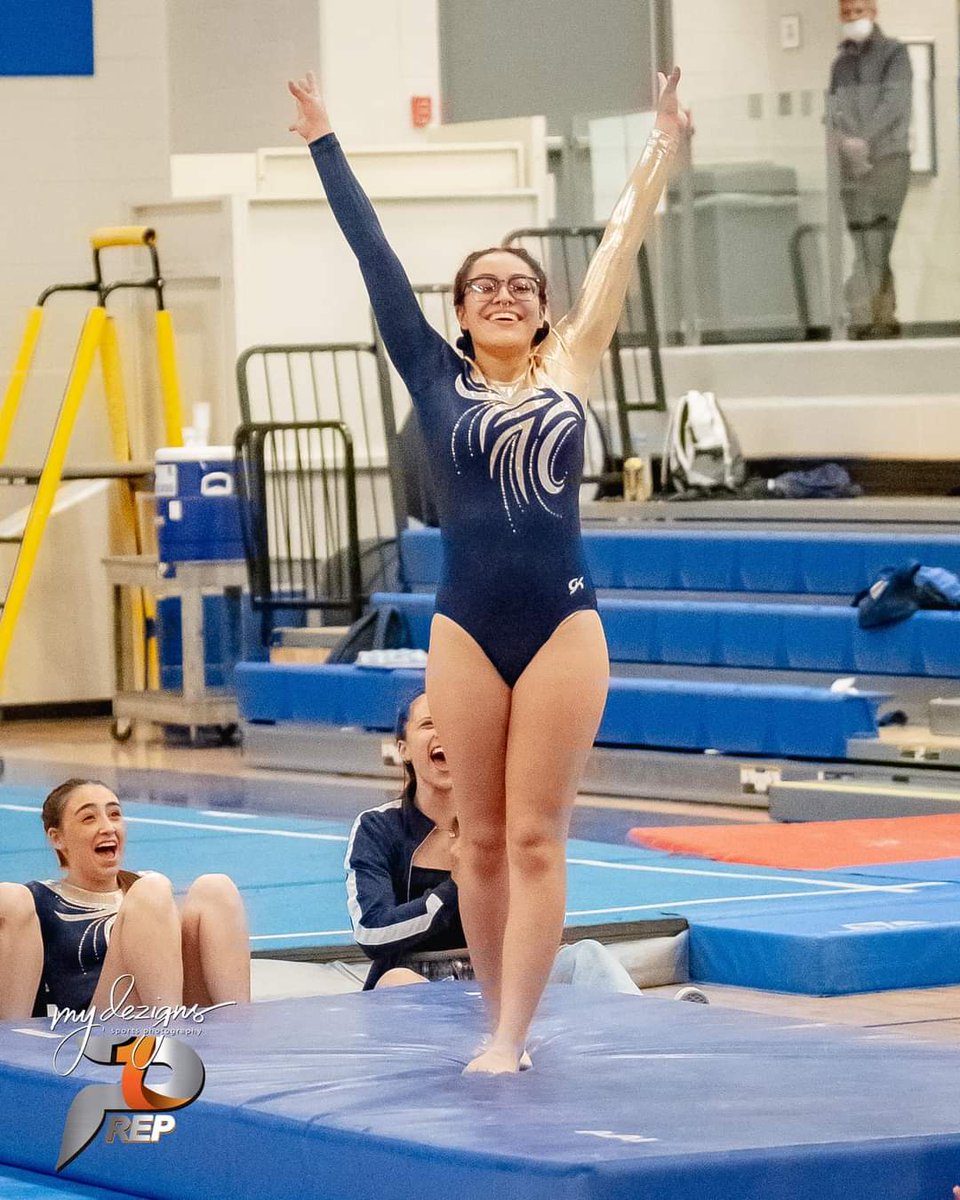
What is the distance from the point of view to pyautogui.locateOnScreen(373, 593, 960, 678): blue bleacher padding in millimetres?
8125

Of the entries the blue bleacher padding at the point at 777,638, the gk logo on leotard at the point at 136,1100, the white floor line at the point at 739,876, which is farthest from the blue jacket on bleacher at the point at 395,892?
the blue bleacher padding at the point at 777,638

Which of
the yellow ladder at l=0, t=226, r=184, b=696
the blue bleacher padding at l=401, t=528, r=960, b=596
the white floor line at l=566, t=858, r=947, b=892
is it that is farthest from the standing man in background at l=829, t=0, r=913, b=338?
the white floor line at l=566, t=858, r=947, b=892

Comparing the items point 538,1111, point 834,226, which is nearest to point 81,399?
point 834,226

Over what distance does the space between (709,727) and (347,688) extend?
1870 mm

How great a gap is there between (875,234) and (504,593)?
6956 millimetres

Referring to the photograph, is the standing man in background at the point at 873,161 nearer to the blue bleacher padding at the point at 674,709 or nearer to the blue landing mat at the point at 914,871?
the blue bleacher padding at the point at 674,709

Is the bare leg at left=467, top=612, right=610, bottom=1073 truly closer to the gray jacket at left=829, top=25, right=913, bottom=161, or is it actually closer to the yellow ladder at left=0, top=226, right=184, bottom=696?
the gray jacket at left=829, top=25, right=913, bottom=161

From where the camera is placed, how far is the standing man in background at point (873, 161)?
32.9 feet

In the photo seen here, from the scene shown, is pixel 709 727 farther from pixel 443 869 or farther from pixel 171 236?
pixel 171 236

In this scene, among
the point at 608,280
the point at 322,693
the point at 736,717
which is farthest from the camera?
the point at 322,693

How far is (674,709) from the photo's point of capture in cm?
843

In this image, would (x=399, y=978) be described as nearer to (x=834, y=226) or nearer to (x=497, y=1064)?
(x=497, y=1064)

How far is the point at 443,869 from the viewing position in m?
4.63

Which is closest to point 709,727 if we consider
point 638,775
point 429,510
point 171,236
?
point 638,775
